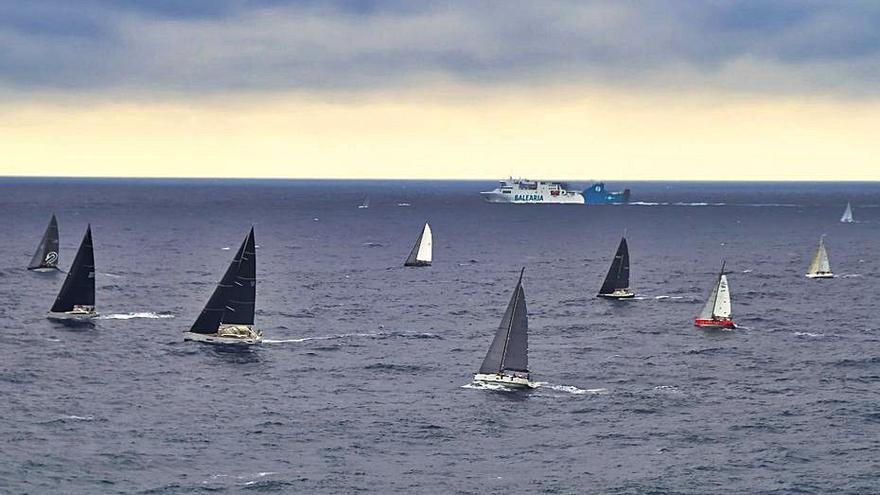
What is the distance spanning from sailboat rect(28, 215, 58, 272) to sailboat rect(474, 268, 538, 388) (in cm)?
8799

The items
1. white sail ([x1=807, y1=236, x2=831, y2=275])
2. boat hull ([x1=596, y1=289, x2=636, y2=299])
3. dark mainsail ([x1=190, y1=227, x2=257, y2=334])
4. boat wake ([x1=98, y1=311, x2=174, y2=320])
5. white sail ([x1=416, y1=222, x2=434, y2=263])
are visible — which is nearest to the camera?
dark mainsail ([x1=190, y1=227, x2=257, y2=334])

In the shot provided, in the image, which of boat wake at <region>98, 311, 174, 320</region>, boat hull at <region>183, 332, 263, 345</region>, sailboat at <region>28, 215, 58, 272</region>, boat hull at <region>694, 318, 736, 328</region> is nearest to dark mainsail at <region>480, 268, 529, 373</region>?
boat hull at <region>183, 332, 263, 345</region>

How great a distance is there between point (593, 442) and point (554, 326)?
44585mm

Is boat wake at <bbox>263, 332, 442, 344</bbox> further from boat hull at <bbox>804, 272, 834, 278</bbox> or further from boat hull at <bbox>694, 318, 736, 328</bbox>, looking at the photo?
boat hull at <bbox>804, 272, 834, 278</bbox>

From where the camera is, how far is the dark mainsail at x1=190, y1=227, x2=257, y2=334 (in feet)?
320

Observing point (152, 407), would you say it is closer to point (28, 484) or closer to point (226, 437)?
point (226, 437)

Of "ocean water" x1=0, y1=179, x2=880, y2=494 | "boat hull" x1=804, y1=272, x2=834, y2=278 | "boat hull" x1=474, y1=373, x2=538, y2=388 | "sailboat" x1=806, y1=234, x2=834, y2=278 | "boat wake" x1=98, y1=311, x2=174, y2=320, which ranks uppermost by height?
"sailboat" x1=806, y1=234, x2=834, y2=278

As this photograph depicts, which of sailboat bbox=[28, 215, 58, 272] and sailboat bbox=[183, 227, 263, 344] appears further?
sailboat bbox=[28, 215, 58, 272]

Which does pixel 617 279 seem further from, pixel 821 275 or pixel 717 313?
pixel 821 275

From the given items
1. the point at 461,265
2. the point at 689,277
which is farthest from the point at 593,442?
the point at 461,265

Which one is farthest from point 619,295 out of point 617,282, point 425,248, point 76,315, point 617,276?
point 76,315

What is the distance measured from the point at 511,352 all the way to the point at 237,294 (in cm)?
2631

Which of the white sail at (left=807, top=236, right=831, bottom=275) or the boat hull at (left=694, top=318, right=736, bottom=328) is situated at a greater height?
the white sail at (left=807, top=236, right=831, bottom=275)

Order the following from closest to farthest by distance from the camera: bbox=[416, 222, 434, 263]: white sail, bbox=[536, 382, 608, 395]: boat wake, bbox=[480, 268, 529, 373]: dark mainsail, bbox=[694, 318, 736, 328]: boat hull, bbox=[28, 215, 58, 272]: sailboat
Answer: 1. bbox=[480, 268, 529, 373]: dark mainsail
2. bbox=[536, 382, 608, 395]: boat wake
3. bbox=[694, 318, 736, 328]: boat hull
4. bbox=[28, 215, 58, 272]: sailboat
5. bbox=[416, 222, 434, 263]: white sail
